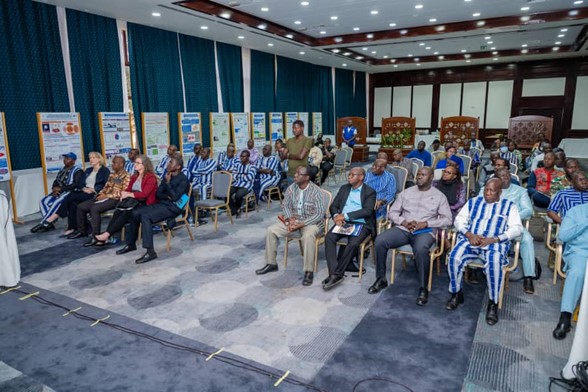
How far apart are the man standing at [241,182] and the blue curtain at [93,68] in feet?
9.91

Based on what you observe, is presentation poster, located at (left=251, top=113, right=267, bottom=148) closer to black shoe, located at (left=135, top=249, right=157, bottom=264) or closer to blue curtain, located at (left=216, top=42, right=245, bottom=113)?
blue curtain, located at (left=216, top=42, right=245, bottom=113)

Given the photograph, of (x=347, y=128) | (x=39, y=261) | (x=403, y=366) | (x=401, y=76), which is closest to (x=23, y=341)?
(x=39, y=261)

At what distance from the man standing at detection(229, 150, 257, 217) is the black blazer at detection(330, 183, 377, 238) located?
272cm

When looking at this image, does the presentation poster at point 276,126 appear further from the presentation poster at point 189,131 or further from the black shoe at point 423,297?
the black shoe at point 423,297

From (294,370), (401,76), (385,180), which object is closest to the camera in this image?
(294,370)

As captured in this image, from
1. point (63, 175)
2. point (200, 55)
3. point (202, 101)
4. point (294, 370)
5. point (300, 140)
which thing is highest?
point (200, 55)

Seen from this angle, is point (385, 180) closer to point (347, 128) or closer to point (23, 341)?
point (23, 341)

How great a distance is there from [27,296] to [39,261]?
110cm

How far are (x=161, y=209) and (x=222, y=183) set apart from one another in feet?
4.53

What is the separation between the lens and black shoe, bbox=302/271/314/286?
4098mm

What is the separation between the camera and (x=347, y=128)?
1343cm

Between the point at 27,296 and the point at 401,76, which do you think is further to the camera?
the point at 401,76

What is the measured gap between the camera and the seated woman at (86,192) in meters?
5.88

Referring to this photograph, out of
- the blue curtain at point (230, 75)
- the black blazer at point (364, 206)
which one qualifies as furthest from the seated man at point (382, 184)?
the blue curtain at point (230, 75)
